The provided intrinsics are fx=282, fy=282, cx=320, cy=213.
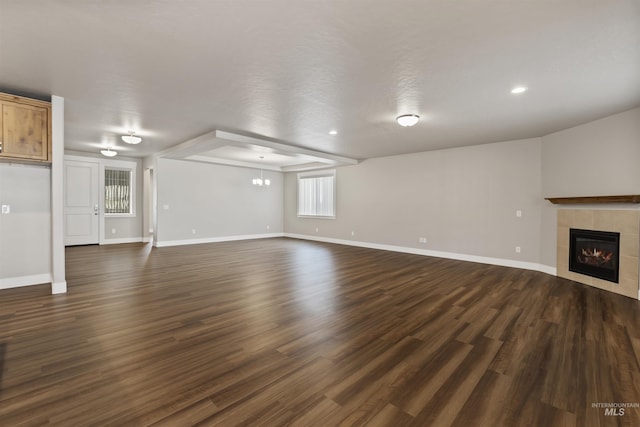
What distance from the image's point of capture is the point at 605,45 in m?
2.46

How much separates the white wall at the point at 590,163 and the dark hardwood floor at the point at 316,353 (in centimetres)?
151

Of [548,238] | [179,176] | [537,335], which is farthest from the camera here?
[179,176]

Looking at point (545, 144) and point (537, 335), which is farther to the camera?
point (545, 144)

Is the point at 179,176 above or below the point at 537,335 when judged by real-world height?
above

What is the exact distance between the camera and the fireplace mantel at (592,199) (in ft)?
12.8

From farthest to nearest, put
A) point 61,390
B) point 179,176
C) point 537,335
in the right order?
point 179,176
point 537,335
point 61,390

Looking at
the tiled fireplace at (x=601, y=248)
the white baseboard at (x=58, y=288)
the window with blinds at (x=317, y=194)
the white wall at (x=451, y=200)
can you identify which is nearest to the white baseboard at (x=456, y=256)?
the white wall at (x=451, y=200)

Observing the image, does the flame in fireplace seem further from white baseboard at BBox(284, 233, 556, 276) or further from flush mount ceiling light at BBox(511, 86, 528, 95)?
flush mount ceiling light at BBox(511, 86, 528, 95)

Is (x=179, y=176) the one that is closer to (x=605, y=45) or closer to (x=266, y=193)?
(x=266, y=193)

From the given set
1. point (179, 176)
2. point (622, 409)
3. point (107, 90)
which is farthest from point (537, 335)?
point (179, 176)

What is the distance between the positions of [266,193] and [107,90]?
6946mm

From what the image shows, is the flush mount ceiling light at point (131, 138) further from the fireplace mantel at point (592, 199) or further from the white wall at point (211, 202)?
the fireplace mantel at point (592, 199)

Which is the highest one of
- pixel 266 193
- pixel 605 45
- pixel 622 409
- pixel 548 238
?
pixel 605 45

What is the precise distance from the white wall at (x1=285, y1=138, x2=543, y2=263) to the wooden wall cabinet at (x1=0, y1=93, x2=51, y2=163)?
684cm
